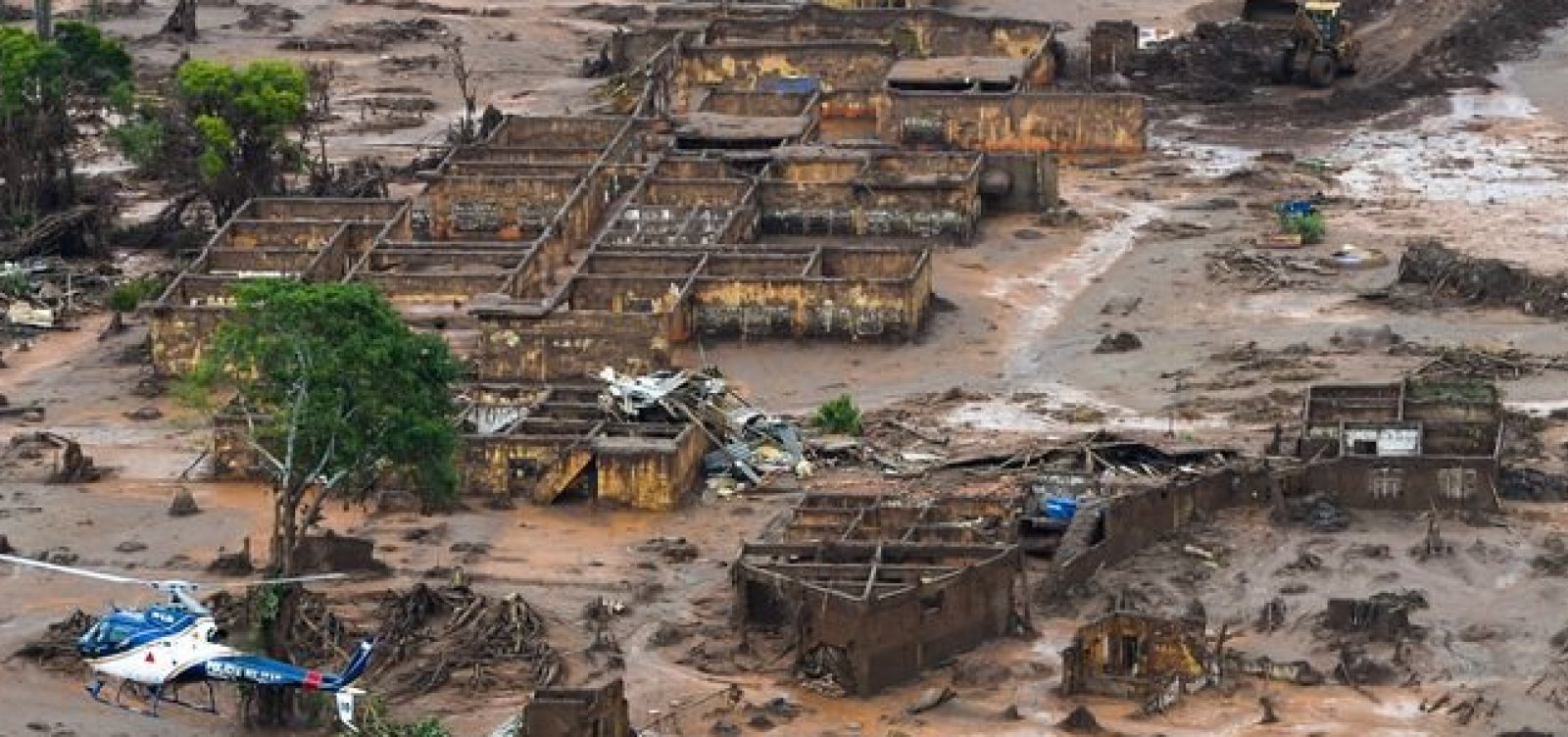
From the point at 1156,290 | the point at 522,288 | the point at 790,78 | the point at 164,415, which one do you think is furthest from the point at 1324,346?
the point at 790,78

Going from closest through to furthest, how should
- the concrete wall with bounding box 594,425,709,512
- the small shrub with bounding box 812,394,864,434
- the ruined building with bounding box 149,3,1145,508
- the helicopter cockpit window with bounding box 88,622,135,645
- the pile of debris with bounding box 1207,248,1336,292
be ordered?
the helicopter cockpit window with bounding box 88,622,135,645 → the concrete wall with bounding box 594,425,709,512 → the small shrub with bounding box 812,394,864,434 → the ruined building with bounding box 149,3,1145,508 → the pile of debris with bounding box 1207,248,1336,292

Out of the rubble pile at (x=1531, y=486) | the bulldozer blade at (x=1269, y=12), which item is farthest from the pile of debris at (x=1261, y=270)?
the bulldozer blade at (x=1269, y=12)

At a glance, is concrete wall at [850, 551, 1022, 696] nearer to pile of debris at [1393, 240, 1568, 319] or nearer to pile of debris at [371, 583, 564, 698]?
pile of debris at [371, 583, 564, 698]

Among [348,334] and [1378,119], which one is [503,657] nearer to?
[348,334]

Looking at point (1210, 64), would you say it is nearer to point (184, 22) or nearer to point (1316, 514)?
point (184, 22)

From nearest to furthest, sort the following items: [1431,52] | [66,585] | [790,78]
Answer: [66,585]
[790,78]
[1431,52]

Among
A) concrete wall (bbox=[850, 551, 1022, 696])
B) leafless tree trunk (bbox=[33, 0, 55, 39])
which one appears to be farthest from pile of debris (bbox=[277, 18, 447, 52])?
concrete wall (bbox=[850, 551, 1022, 696])

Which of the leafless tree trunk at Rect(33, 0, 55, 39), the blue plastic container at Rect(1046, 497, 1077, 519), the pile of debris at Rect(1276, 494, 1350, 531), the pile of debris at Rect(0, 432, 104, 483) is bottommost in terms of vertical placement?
the pile of debris at Rect(0, 432, 104, 483)

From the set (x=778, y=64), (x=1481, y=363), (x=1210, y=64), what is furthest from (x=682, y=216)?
(x=1210, y=64)
